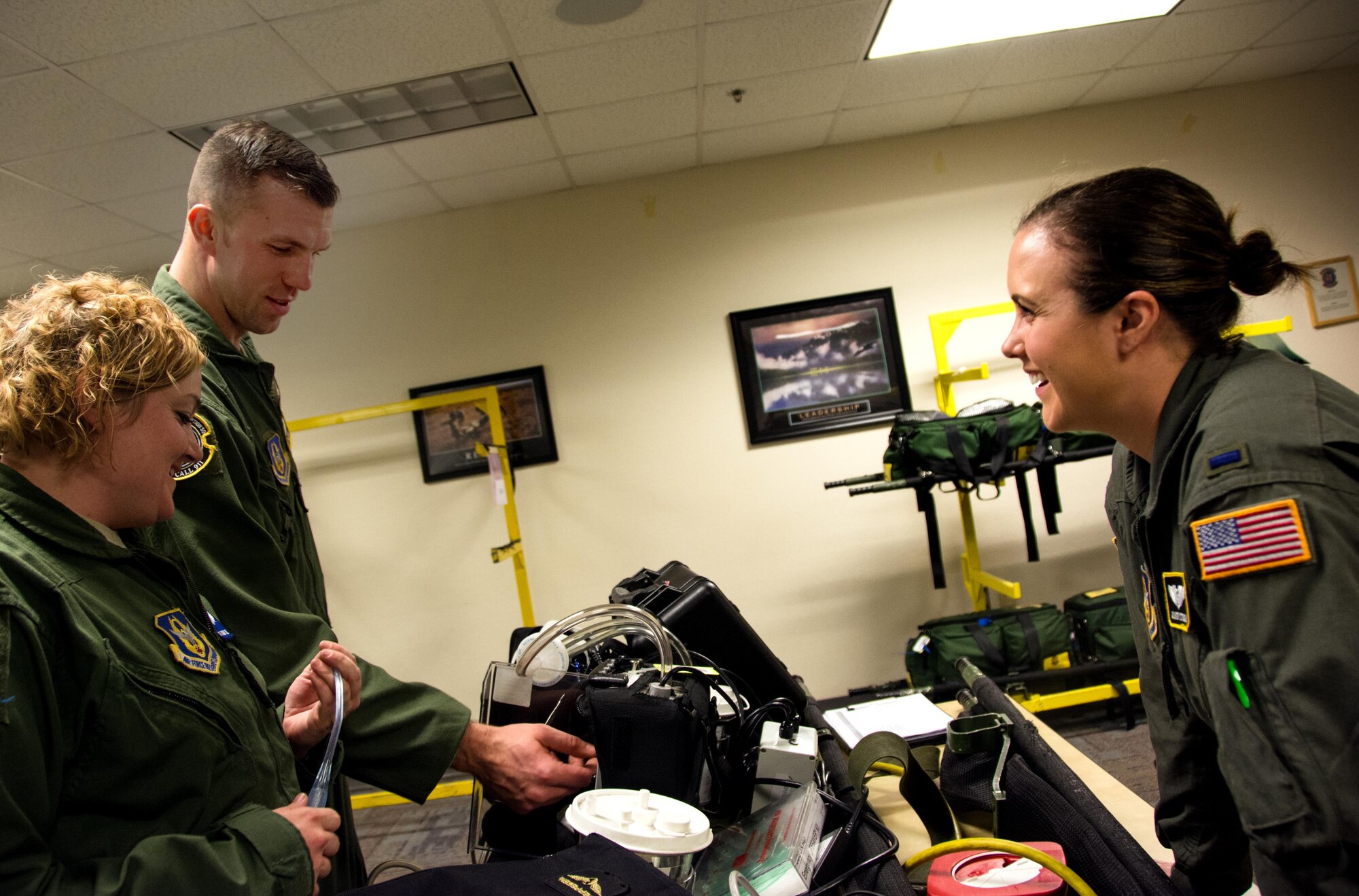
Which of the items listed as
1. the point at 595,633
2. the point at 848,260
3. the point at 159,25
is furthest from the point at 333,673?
the point at 848,260

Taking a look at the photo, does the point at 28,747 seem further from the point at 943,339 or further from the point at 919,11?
the point at 943,339

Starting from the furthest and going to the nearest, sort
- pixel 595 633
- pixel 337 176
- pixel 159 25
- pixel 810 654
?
pixel 810 654, pixel 337 176, pixel 159 25, pixel 595 633

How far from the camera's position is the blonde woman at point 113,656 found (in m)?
0.63

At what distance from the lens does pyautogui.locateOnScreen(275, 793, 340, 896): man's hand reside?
2.54 feet

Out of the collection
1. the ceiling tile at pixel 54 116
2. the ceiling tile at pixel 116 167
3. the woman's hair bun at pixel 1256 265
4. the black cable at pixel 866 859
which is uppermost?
the ceiling tile at pixel 54 116

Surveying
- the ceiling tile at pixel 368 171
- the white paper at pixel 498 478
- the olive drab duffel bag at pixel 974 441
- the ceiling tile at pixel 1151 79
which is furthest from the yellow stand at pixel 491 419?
the ceiling tile at pixel 1151 79

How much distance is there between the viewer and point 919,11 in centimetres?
276

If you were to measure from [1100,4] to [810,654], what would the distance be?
9.76ft

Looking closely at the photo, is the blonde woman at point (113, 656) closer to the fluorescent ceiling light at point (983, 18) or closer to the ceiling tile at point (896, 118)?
the fluorescent ceiling light at point (983, 18)

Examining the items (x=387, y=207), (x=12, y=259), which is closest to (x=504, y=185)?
(x=387, y=207)

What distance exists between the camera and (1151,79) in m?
3.68

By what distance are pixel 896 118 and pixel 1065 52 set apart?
Result: 728 mm

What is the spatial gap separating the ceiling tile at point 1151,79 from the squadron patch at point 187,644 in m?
4.11

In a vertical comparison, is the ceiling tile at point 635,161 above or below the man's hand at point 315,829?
above
